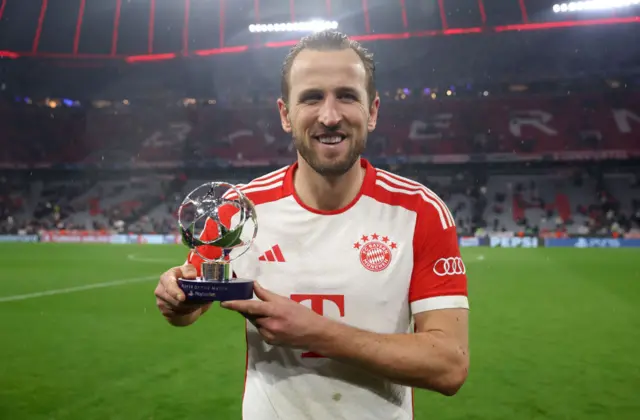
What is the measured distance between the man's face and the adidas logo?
1.16ft

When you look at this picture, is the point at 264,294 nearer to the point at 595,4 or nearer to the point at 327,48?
the point at 327,48

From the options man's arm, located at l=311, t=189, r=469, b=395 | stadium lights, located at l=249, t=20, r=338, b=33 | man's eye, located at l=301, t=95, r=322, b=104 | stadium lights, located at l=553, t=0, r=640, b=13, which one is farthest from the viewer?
stadium lights, located at l=249, t=20, r=338, b=33

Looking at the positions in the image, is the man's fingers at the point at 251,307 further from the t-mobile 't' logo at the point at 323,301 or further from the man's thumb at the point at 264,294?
the t-mobile 't' logo at the point at 323,301

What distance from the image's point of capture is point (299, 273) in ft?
6.42

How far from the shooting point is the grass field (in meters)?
4.41

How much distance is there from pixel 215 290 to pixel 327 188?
66 cm

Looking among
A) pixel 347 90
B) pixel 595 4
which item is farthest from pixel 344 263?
pixel 595 4

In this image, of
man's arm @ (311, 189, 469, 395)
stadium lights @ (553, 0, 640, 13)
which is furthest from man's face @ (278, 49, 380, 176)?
stadium lights @ (553, 0, 640, 13)

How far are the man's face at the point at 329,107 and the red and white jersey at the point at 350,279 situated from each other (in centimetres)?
27

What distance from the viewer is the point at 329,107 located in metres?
1.74

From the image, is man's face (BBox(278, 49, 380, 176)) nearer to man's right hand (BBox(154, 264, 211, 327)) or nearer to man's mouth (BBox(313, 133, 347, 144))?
man's mouth (BBox(313, 133, 347, 144))

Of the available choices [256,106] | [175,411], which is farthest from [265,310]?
[256,106]

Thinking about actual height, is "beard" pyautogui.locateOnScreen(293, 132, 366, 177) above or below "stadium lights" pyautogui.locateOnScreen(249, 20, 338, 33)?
below

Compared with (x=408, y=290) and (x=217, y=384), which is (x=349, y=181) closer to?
(x=408, y=290)
